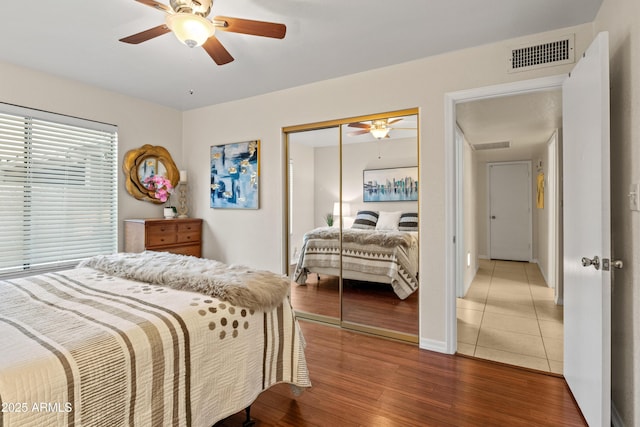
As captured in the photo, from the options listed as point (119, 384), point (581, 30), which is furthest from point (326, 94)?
point (119, 384)

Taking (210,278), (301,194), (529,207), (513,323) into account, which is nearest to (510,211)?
(529,207)

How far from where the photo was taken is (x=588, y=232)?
1.75 meters

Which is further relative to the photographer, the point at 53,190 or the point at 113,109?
the point at 113,109

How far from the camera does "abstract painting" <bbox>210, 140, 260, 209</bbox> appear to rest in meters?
3.77

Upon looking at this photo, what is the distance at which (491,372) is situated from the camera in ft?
7.77

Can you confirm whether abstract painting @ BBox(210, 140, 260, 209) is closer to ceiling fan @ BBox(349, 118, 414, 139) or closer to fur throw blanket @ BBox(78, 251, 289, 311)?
ceiling fan @ BBox(349, 118, 414, 139)

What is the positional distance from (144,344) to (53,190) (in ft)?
9.37

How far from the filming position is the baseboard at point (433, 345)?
2.69 meters

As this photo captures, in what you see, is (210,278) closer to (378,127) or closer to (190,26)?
(190,26)

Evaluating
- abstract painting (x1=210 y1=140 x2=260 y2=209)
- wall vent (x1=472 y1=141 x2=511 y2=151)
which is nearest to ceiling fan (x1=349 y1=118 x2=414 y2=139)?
abstract painting (x1=210 y1=140 x2=260 y2=209)

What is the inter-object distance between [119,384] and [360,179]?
2.57m

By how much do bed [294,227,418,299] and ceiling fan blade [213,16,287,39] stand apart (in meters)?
1.96

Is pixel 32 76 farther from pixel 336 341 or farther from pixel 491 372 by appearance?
pixel 491 372

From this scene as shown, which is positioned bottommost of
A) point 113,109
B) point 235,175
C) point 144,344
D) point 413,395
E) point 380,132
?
point 413,395
